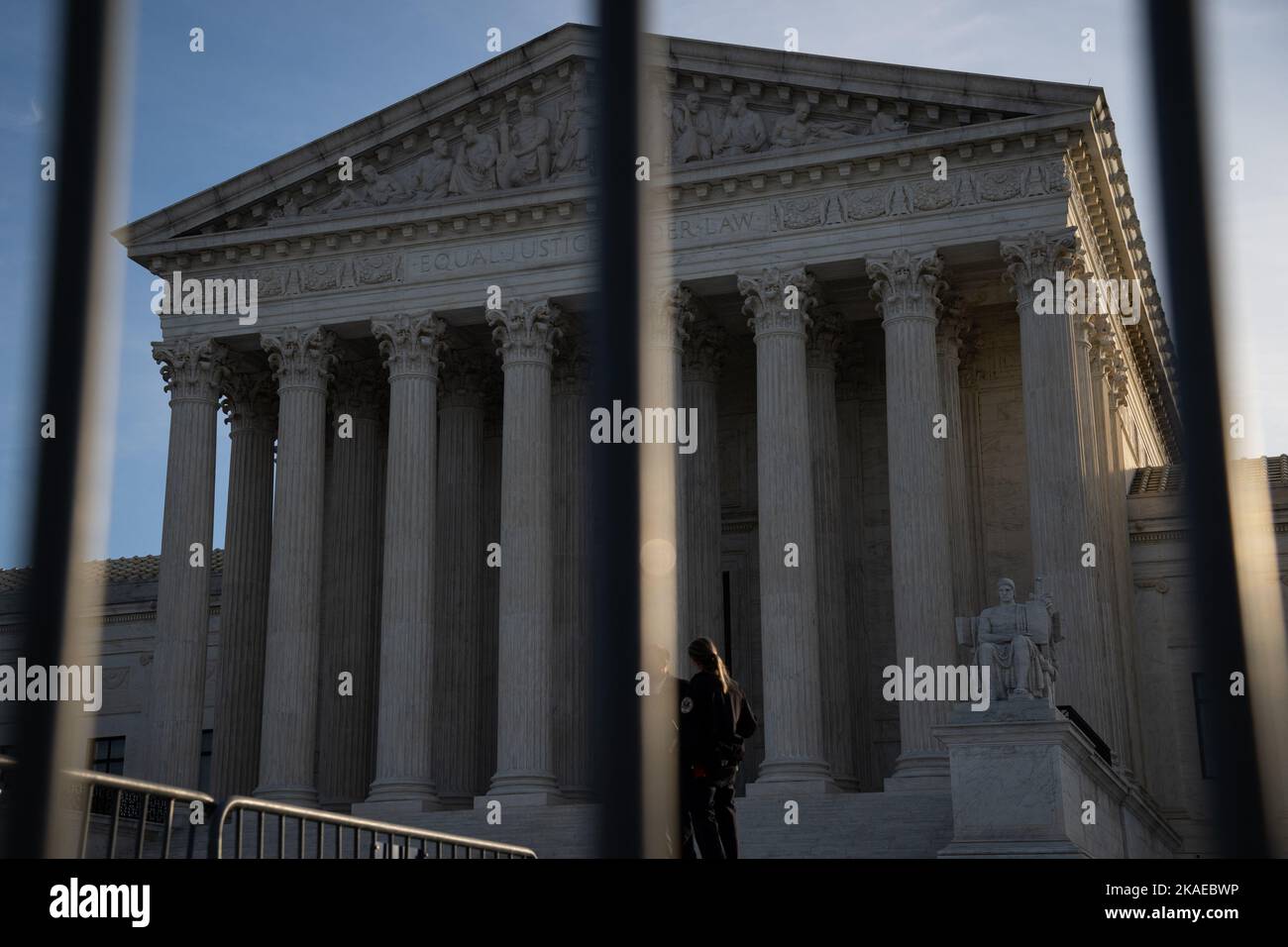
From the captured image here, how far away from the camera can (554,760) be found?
40.8 m

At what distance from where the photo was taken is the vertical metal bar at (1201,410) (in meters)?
4.83

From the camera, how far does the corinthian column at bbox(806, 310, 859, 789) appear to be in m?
40.0

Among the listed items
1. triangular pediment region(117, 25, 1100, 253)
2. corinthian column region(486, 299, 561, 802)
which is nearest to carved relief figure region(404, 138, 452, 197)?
triangular pediment region(117, 25, 1100, 253)

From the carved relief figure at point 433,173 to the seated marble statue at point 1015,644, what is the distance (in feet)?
68.1

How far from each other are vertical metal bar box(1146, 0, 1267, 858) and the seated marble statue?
73.6 ft

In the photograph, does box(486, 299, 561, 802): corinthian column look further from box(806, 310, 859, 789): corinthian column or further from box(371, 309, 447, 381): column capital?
box(806, 310, 859, 789): corinthian column

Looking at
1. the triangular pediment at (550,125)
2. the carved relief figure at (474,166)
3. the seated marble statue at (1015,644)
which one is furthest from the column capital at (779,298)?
the seated marble statue at (1015,644)

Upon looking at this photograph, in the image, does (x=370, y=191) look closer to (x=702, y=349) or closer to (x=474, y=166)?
(x=474, y=166)

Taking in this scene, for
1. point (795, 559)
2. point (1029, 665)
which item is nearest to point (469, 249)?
point (795, 559)

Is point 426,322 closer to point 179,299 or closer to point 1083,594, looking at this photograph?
point 179,299
